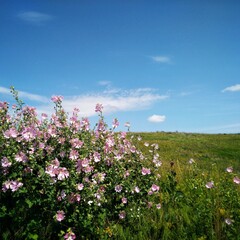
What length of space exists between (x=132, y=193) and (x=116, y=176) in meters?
0.51

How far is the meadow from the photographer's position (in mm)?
4230

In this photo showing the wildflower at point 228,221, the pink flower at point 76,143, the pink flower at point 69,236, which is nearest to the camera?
the pink flower at point 69,236

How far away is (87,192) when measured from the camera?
172 inches

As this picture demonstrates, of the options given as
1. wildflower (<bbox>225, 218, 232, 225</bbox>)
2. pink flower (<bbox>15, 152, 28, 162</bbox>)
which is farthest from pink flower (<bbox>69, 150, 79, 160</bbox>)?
wildflower (<bbox>225, 218, 232, 225</bbox>)

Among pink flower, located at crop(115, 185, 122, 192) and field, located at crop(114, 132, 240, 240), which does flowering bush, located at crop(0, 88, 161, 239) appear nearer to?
pink flower, located at crop(115, 185, 122, 192)

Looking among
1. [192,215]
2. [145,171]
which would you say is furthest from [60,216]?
[192,215]

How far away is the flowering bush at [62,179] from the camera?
4199 millimetres

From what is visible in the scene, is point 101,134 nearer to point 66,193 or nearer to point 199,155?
point 66,193

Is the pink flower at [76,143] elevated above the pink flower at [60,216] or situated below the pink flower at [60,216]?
above

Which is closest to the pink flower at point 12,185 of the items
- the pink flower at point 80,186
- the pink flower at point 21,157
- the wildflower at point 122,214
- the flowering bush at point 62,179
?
the flowering bush at point 62,179

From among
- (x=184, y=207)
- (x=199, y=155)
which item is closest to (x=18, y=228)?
(x=184, y=207)

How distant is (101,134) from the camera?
18.1 feet

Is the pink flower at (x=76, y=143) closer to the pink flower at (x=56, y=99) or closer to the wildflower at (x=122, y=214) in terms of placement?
the pink flower at (x=56, y=99)

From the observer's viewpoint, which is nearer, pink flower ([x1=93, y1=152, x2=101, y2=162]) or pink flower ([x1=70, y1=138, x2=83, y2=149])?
pink flower ([x1=70, y1=138, x2=83, y2=149])
